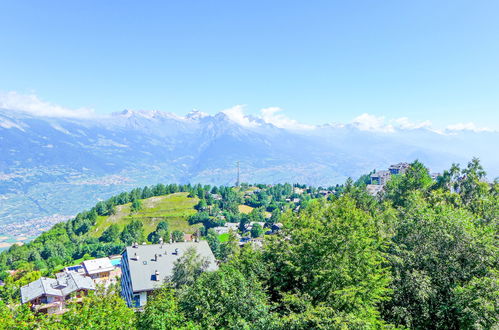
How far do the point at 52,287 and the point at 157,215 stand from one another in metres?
90.9

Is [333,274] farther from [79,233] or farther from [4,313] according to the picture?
[79,233]

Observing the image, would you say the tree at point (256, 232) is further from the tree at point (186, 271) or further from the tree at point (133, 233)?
the tree at point (186, 271)

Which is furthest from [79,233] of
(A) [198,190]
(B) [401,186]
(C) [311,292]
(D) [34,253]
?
(C) [311,292]

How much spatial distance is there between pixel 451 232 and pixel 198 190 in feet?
545

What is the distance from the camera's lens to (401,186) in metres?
59.6

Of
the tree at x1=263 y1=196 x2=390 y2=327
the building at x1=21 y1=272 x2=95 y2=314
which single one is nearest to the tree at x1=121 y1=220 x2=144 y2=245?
the building at x1=21 y1=272 x2=95 y2=314

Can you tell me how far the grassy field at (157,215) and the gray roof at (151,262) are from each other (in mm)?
69926

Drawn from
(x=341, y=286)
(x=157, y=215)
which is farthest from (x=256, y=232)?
(x=341, y=286)

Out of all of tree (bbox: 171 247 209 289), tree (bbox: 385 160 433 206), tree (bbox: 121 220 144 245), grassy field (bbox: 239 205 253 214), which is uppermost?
tree (bbox: 385 160 433 206)

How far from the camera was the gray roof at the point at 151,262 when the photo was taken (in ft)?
184

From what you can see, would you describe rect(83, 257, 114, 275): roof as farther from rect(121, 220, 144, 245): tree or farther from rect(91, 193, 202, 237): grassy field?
rect(91, 193, 202, 237): grassy field

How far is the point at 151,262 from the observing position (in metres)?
61.8

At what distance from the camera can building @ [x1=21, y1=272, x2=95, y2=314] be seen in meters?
54.2

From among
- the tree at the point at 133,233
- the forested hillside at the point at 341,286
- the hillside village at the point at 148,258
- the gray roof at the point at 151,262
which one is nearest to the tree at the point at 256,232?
the hillside village at the point at 148,258
